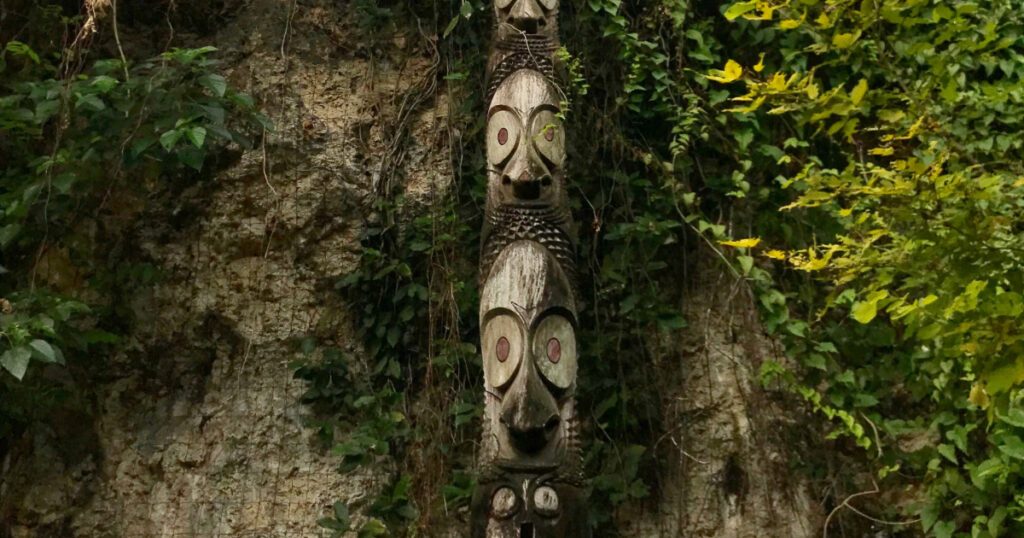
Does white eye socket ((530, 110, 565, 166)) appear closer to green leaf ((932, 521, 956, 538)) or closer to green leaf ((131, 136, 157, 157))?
green leaf ((131, 136, 157, 157))

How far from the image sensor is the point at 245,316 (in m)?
4.69

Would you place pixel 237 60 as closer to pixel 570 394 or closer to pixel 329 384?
pixel 329 384

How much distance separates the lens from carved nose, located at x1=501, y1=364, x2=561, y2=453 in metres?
3.15

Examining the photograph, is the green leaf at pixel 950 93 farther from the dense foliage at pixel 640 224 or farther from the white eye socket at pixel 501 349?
the white eye socket at pixel 501 349

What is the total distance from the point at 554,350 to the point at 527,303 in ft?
0.58

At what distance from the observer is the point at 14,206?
3967mm

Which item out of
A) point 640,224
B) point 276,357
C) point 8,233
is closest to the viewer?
point 8,233

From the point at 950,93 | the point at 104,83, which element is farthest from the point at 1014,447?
the point at 104,83

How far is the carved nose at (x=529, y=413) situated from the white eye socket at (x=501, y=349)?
5 cm

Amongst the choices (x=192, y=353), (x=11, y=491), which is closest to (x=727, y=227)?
(x=192, y=353)

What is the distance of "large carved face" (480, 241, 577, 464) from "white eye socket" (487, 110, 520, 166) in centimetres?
35

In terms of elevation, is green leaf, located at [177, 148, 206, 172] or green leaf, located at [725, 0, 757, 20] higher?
green leaf, located at [725, 0, 757, 20]

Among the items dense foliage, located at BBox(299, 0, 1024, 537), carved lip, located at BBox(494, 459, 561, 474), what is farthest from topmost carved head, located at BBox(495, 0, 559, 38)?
carved lip, located at BBox(494, 459, 561, 474)

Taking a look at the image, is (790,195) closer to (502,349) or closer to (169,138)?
(502,349)
